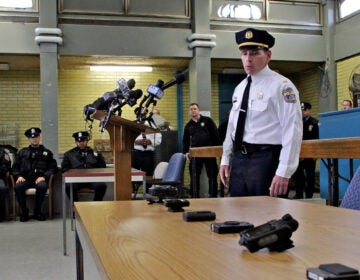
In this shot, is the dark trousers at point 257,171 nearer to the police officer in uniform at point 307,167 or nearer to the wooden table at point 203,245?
the wooden table at point 203,245

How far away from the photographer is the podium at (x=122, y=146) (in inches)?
68.1

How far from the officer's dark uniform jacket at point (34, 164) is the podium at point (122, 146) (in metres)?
4.69

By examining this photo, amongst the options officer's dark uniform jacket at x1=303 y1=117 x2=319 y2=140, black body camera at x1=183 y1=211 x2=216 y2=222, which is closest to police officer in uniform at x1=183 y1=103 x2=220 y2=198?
officer's dark uniform jacket at x1=303 y1=117 x2=319 y2=140

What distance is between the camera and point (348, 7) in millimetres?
8391

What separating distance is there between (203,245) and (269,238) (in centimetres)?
12

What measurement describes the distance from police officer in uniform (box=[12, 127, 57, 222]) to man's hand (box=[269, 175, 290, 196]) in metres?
4.49

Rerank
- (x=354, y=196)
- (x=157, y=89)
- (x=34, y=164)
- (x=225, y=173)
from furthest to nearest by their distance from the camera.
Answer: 1. (x=34, y=164)
2. (x=225, y=173)
3. (x=157, y=89)
4. (x=354, y=196)

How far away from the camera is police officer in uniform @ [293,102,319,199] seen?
7.02 meters

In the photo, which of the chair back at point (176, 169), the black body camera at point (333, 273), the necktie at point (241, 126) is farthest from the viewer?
the chair back at point (176, 169)

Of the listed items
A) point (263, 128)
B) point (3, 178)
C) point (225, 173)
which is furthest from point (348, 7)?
point (263, 128)

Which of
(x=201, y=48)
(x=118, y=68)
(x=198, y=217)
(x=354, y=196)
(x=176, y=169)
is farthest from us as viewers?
(x=118, y=68)

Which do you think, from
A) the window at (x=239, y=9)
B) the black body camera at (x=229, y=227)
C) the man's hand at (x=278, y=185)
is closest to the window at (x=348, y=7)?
the window at (x=239, y=9)

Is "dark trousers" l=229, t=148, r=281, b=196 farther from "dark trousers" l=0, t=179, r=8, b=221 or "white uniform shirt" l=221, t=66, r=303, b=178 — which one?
"dark trousers" l=0, t=179, r=8, b=221

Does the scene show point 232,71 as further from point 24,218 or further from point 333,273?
point 333,273
